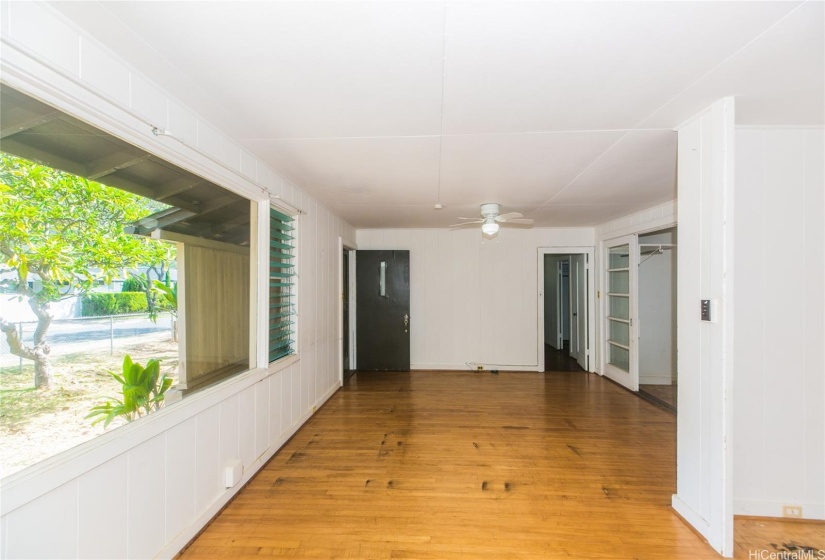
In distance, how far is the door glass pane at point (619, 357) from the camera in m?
4.67

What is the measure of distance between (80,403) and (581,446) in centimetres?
339

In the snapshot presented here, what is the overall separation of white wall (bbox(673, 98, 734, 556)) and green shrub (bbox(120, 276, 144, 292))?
2949 mm

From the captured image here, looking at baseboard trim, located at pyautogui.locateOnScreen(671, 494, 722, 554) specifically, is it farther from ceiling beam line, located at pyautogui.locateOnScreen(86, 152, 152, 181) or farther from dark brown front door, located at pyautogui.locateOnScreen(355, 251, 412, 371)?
dark brown front door, located at pyautogui.locateOnScreen(355, 251, 412, 371)

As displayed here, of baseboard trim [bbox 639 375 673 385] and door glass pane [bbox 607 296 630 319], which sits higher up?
door glass pane [bbox 607 296 630 319]

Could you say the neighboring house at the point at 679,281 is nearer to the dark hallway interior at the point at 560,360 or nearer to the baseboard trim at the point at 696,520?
the baseboard trim at the point at 696,520

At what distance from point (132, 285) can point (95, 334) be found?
27 centimetres

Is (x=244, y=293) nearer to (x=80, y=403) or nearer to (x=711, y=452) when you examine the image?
(x=80, y=403)

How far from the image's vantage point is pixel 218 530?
193 centimetres

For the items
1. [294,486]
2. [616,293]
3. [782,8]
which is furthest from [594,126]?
[616,293]


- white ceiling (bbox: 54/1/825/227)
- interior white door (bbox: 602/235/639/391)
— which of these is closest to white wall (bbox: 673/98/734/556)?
white ceiling (bbox: 54/1/825/227)

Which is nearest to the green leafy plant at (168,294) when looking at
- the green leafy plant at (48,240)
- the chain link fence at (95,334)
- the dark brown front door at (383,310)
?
the chain link fence at (95,334)

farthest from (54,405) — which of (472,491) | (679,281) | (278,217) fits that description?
(679,281)

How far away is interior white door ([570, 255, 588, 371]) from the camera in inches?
218

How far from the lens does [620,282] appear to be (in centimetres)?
486
